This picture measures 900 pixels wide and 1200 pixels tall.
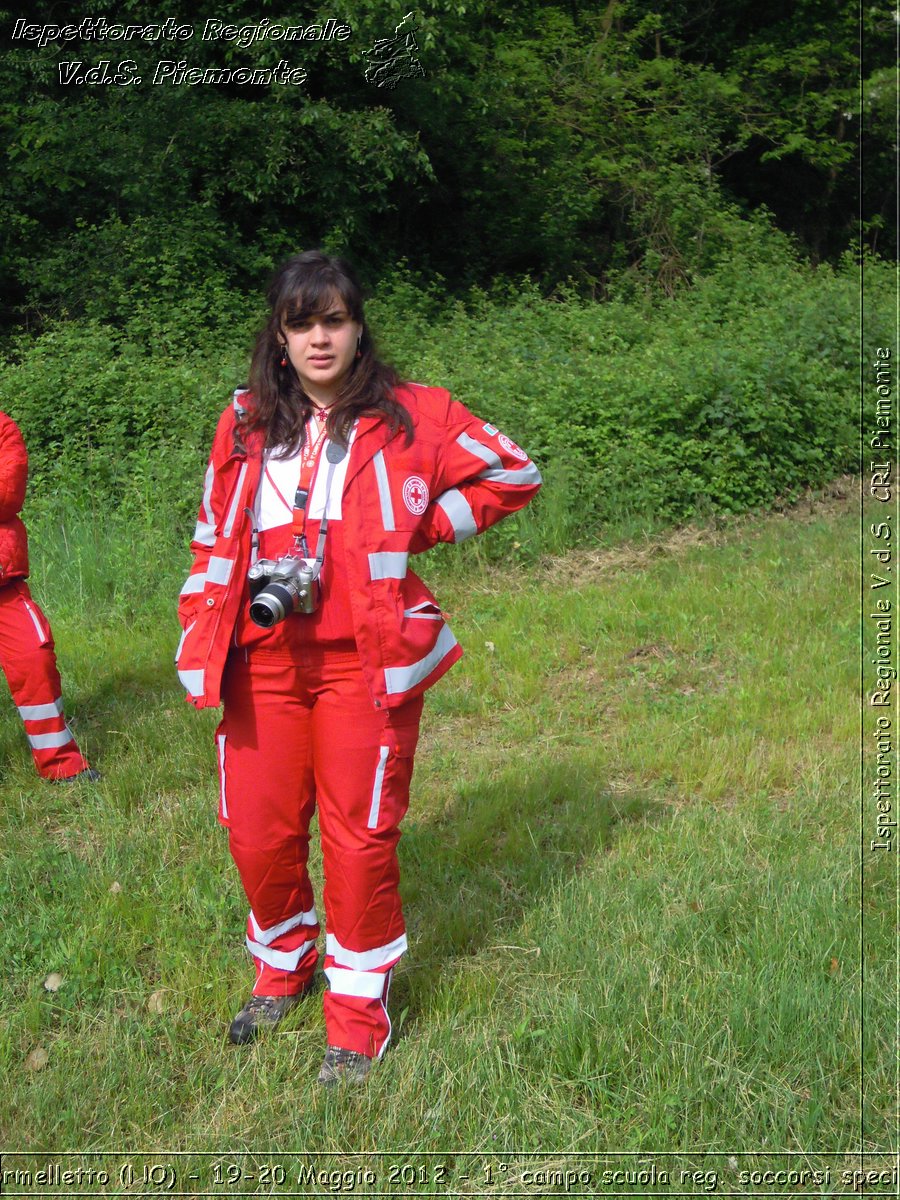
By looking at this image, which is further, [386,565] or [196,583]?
[196,583]

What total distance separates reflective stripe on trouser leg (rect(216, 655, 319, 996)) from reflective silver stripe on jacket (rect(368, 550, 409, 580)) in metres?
0.36

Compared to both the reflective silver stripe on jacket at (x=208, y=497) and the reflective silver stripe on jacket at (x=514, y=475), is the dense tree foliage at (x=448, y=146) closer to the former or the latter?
the reflective silver stripe on jacket at (x=208, y=497)

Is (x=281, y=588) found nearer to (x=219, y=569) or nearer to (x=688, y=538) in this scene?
(x=219, y=569)

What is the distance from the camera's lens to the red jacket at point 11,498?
17.8ft

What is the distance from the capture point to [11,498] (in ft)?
17.8

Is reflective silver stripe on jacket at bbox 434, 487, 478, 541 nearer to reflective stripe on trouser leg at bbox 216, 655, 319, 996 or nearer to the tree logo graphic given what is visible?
reflective stripe on trouser leg at bbox 216, 655, 319, 996

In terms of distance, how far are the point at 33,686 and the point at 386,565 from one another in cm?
294

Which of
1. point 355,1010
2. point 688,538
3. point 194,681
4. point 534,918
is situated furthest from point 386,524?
point 688,538

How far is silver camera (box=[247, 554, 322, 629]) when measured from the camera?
3070mm

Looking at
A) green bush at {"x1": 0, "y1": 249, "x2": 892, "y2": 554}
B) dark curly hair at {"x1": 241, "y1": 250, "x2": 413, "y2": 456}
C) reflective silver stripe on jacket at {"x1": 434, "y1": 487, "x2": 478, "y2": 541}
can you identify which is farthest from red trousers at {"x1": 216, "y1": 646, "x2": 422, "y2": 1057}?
green bush at {"x1": 0, "y1": 249, "x2": 892, "y2": 554}

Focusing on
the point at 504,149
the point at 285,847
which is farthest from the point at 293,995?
the point at 504,149

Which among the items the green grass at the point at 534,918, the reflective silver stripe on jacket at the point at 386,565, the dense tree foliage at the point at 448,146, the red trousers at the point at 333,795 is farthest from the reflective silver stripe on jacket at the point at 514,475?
the dense tree foliage at the point at 448,146

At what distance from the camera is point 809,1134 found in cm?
316

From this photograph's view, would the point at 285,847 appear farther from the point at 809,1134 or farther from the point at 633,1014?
the point at 809,1134
